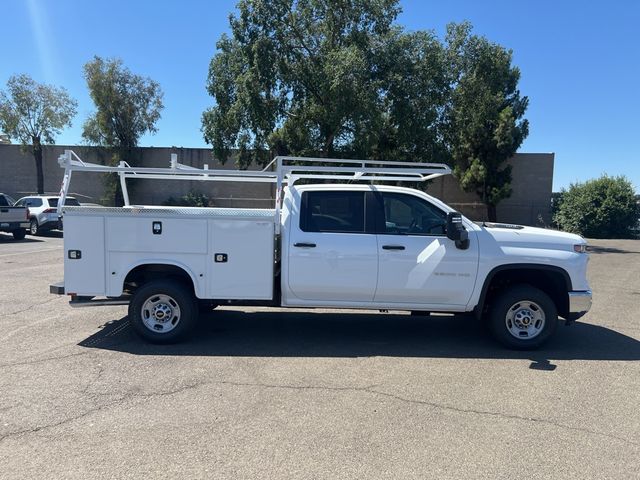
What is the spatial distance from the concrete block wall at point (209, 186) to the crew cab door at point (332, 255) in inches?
934

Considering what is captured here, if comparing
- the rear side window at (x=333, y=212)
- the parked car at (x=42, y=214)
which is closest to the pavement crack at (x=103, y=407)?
the rear side window at (x=333, y=212)

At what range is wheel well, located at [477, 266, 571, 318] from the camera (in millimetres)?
6188

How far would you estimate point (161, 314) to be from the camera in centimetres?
630

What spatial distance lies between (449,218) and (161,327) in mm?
3731

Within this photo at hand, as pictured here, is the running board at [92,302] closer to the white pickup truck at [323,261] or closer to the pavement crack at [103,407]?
the white pickup truck at [323,261]

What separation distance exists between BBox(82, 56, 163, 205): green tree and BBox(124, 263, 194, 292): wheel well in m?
26.8

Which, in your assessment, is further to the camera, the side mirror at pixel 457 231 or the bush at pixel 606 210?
the bush at pixel 606 210

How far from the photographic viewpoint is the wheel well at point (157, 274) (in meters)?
6.36

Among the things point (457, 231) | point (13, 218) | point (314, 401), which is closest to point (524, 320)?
point (457, 231)

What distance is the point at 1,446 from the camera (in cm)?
377

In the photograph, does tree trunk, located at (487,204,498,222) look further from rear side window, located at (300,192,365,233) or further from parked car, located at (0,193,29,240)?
rear side window, located at (300,192,365,233)

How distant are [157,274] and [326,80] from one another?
1317 centimetres

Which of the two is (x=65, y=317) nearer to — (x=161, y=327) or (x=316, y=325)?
(x=161, y=327)

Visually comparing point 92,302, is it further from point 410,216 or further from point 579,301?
point 579,301
